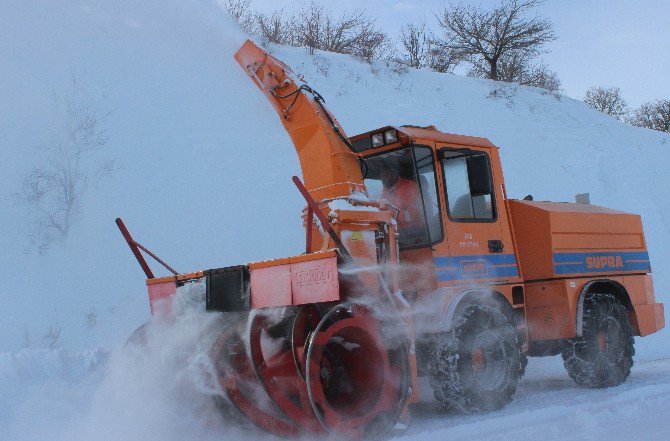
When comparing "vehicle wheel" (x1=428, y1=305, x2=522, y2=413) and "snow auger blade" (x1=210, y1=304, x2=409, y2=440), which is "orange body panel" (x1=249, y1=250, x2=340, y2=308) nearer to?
"snow auger blade" (x1=210, y1=304, x2=409, y2=440)

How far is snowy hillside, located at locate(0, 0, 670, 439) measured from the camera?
25.1 ft

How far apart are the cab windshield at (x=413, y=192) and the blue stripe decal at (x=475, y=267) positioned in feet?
0.78

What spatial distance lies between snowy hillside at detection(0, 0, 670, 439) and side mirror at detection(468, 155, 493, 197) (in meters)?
1.99

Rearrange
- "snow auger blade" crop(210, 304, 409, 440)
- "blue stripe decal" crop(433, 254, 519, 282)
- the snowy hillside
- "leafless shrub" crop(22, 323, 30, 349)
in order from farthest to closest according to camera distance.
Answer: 1. the snowy hillside
2. "leafless shrub" crop(22, 323, 30, 349)
3. "blue stripe decal" crop(433, 254, 519, 282)
4. "snow auger blade" crop(210, 304, 409, 440)

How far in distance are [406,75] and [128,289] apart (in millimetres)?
12598

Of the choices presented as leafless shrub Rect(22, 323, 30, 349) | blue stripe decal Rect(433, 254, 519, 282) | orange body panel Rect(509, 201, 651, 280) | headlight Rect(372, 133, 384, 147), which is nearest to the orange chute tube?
headlight Rect(372, 133, 384, 147)

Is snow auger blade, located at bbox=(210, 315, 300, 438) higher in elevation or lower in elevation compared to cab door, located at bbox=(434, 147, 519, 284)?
lower

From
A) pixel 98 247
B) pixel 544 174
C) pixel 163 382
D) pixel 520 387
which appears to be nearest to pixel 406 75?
pixel 544 174

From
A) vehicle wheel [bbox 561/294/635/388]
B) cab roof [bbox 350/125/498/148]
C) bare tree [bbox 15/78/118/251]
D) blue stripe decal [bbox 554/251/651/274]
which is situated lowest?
vehicle wheel [bbox 561/294/635/388]

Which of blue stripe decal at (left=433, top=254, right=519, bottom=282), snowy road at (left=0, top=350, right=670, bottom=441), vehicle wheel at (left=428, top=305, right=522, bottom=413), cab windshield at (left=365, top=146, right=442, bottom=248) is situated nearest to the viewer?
snowy road at (left=0, top=350, right=670, bottom=441)

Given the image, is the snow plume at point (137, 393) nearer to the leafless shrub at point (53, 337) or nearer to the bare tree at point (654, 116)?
the leafless shrub at point (53, 337)

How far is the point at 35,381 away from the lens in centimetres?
556

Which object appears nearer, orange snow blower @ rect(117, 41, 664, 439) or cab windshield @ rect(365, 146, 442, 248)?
orange snow blower @ rect(117, 41, 664, 439)

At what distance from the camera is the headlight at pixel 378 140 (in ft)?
19.8
